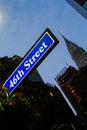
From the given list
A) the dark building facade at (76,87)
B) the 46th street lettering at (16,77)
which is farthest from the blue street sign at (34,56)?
the dark building facade at (76,87)

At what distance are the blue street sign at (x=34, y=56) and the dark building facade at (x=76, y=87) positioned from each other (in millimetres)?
124996

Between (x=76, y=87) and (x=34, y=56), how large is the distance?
132899 mm

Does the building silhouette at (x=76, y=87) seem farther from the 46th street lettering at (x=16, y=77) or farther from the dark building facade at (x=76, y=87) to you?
the 46th street lettering at (x=16, y=77)

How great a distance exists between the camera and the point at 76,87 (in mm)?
139125

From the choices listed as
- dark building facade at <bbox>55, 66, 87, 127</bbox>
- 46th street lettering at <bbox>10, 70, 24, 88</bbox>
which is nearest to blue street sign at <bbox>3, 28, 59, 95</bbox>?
46th street lettering at <bbox>10, 70, 24, 88</bbox>

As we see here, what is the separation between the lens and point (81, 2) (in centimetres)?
10869

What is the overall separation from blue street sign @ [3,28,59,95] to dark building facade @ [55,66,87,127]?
4921 inches

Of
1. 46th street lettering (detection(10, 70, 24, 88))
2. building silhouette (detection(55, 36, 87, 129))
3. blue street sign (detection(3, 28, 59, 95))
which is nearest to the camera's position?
blue street sign (detection(3, 28, 59, 95))

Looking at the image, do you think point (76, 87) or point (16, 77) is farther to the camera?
point (76, 87)

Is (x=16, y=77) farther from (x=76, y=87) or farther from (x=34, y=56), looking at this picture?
(x=76, y=87)

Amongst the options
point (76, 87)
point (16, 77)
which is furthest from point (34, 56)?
point (76, 87)

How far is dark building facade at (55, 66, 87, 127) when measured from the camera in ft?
442

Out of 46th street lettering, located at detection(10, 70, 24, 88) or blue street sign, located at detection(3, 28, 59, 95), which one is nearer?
blue street sign, located at detection(3, 28, 59, 95)

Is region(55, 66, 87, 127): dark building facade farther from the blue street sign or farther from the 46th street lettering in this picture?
the blue street sign
